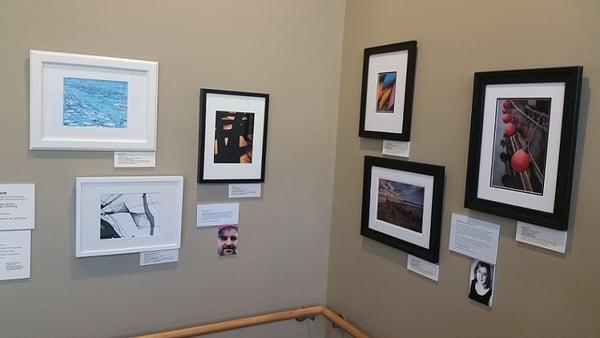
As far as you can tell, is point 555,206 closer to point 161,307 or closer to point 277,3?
point 277,3

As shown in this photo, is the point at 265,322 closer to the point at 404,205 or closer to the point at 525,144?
the point at 404,205

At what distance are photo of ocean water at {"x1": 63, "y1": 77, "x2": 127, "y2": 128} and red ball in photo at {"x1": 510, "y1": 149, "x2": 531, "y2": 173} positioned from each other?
1355mm

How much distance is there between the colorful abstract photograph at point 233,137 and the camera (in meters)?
1.92

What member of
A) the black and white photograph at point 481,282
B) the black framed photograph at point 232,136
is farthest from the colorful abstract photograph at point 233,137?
the black and white photograph at point 481,282

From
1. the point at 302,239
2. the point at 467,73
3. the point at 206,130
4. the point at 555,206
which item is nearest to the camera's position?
the point at 555,206

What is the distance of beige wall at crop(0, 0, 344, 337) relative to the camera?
162cm

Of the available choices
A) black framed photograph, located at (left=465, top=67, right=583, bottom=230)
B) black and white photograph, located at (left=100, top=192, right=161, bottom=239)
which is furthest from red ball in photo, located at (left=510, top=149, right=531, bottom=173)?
black and white photograph, located at (left=100, top=192, right=161, bottom=239)

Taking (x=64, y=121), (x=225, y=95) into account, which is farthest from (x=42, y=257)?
(x=225, y=95)

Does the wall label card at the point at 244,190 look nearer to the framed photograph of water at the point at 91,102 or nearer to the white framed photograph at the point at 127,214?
the white framed photograph at the point at 127,214

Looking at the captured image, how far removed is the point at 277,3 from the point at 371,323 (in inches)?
56.7

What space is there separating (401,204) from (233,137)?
0.75 meters

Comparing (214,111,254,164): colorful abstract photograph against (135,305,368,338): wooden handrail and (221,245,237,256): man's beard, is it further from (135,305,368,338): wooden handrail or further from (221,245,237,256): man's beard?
(135,305,368,338): wooden handrail

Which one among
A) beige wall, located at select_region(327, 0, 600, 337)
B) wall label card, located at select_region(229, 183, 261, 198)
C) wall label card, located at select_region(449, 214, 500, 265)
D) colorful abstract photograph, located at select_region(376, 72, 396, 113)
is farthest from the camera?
wall label card, located at select_region(229, 183, 261, 198)

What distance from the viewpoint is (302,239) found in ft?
7.23
